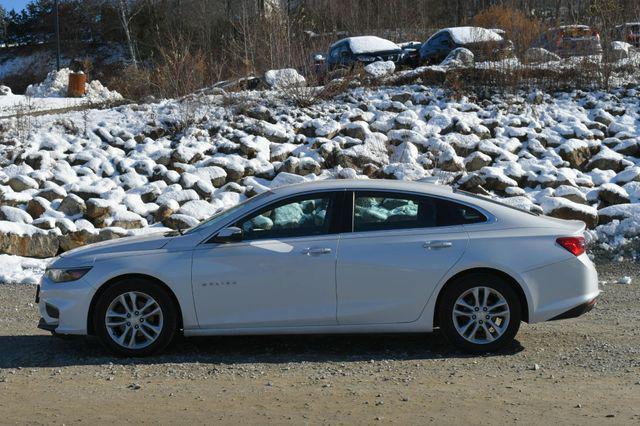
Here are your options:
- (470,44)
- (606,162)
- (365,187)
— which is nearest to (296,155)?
(606,162)

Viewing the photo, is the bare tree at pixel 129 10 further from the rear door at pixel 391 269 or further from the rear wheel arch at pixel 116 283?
the rear door at pixel 391 269

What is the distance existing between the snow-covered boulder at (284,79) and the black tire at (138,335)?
1304cm

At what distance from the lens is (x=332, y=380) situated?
6648mm

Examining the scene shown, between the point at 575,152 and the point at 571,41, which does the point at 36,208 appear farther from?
the point at 571,41

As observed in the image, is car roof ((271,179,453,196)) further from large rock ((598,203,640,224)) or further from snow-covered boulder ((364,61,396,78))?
snow-covered boulder ((364,61,396,78))

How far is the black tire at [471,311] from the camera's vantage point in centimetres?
730

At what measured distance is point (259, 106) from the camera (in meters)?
19.2

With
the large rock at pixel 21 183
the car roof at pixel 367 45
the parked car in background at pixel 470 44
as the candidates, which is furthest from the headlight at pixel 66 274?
the car roof at pixel 367 45

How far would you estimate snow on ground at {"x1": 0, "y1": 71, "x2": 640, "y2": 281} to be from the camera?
46.7ft

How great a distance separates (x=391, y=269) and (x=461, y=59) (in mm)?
15853

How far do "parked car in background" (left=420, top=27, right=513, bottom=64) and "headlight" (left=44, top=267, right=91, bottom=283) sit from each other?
16.4 m

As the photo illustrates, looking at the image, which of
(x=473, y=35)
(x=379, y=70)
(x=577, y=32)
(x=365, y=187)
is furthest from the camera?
(x=473, y=35)

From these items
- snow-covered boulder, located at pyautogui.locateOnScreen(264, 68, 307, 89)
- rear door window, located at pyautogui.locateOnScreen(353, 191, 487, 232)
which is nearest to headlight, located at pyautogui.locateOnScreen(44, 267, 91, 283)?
rear door window, located at pyautogui.locateOnScreen(353, 191, 487, 232)

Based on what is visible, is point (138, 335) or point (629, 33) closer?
point (138, 335)
